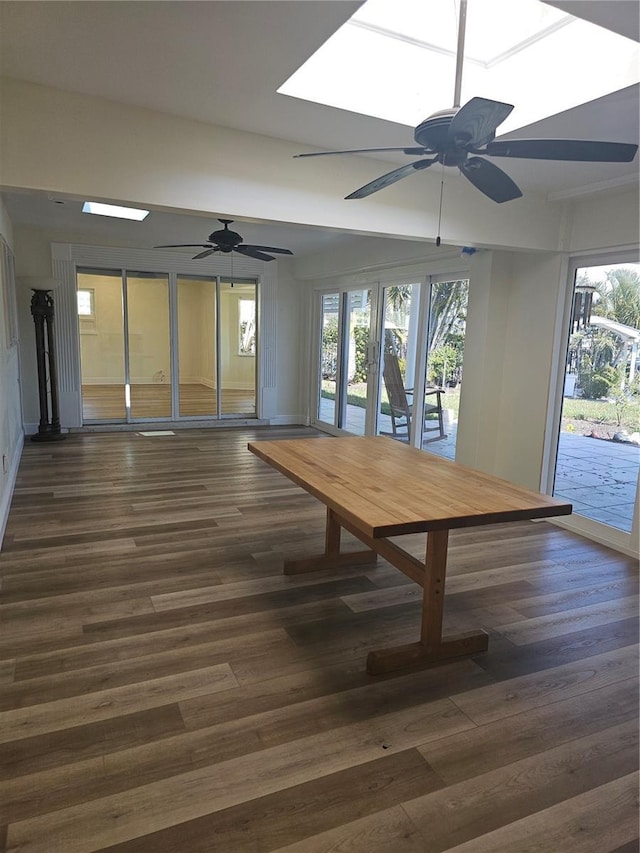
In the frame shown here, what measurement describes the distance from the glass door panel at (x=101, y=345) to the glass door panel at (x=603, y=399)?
5914 mm

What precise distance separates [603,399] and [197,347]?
589 centimetres

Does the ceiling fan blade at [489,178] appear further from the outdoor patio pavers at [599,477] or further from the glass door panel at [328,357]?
the glass door panel at [328,357]

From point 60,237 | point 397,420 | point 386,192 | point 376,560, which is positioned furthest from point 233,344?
point 376,560

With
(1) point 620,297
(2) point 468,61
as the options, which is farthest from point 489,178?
(1) point 620,297

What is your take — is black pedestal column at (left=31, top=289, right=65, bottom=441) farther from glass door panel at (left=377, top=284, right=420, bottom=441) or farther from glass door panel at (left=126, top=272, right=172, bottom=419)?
glass door panel at (left=377, top=284, right=420, bottom=441)

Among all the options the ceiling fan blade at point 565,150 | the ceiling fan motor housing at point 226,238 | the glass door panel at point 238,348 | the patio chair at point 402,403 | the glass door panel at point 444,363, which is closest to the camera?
the ceiling fan blade at point 565,150

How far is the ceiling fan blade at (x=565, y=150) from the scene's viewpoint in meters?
1.87

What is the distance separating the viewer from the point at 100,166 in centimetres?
284

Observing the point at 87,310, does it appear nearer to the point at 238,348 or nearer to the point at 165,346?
the point at 165,346

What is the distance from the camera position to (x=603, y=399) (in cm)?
402

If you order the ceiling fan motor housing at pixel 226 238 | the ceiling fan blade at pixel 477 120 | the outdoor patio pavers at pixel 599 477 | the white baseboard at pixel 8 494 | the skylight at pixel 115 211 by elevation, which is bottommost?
the white baseboard at pixel 8 494

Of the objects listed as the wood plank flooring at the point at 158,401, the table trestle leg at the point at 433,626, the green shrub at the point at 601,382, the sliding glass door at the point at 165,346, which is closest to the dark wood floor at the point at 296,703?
the table trestle leg at the point at 433,626

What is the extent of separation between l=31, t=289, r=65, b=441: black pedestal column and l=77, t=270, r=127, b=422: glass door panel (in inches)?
24.7

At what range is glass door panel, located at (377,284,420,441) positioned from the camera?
19.5ft
